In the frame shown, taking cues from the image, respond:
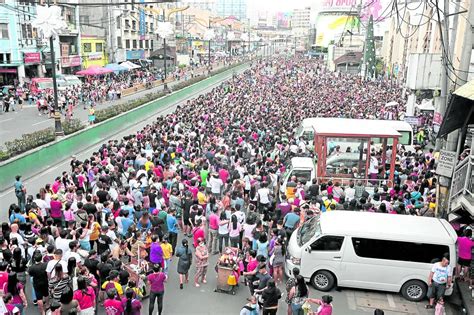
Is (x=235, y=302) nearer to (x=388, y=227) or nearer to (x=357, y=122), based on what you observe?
(x=388, y=227)

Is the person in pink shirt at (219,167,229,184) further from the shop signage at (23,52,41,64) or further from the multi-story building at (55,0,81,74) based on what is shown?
the multi-story building at (55,0,81,74)

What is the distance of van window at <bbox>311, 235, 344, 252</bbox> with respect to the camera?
9.49 metres

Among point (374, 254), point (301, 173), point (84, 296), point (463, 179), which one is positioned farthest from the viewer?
point (301, 173)

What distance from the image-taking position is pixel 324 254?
9547 mm

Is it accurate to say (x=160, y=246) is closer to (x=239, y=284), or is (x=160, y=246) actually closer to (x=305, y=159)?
(x=239, y=284)

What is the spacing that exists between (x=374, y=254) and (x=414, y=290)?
1.20 m

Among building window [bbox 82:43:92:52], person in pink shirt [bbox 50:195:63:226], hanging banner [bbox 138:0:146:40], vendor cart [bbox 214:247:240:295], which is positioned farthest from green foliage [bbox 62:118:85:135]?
hanging banner [bbox 138:0:146:40]

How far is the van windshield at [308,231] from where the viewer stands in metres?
9.81

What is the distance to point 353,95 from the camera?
3475 centimetres

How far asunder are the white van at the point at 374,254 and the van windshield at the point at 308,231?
1.2 inches

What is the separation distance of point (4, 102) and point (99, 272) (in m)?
27.3

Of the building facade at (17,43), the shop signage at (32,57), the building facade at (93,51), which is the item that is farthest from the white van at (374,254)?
the building facade at (93,51)

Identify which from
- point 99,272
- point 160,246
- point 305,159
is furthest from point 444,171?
point 99,272

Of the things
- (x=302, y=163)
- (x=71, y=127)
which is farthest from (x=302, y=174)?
(x=71, y=127)
